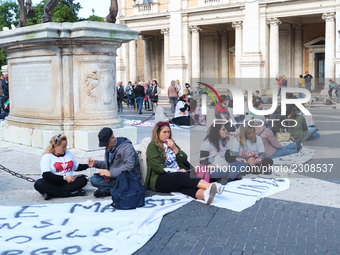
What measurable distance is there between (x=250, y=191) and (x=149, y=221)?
76.1 inches

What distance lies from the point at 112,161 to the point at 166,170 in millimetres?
760

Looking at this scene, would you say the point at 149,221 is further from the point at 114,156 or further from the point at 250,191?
the point at 250,191

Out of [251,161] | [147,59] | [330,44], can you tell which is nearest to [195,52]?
[147,59]

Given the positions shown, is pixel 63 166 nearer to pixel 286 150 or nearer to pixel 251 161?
pixel 251 161

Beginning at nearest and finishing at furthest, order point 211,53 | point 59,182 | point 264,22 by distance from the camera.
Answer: point 59,182 → point 264,22 → point 211,53

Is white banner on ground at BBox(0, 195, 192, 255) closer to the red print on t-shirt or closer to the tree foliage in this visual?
the red print on t-shirt

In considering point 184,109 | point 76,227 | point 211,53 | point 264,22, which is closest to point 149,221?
point 76,227

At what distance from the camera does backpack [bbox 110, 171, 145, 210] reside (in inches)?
236

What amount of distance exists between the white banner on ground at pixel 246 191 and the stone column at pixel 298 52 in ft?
104

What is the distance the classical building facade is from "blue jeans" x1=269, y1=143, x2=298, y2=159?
18490 millimetres

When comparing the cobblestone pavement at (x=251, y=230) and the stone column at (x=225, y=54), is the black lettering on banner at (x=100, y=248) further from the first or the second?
the stone column at (x=225, y=54)

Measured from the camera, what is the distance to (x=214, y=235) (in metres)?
5.11

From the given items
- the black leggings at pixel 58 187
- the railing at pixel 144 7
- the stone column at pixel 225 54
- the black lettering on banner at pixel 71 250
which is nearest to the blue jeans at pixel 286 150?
the black leggings at pixel 58 187

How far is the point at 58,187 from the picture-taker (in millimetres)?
6496
